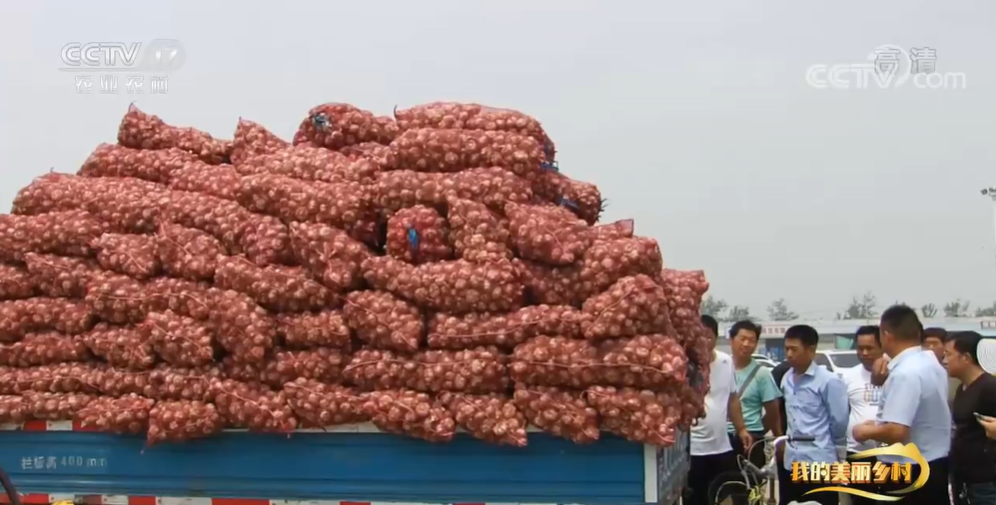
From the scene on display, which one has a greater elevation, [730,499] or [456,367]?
[456,367]

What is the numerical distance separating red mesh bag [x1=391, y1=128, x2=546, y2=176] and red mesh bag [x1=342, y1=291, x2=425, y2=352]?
0.65 metres

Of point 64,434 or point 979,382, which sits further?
point 979,382

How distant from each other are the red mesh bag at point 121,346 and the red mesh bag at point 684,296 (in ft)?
8.00

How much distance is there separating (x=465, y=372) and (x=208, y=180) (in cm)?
176

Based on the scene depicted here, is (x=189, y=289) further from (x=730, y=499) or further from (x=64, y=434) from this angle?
(x=730, y=499)

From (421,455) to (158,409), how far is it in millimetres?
1239

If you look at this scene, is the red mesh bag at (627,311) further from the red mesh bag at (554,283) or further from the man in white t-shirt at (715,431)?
the man in white t-shirt at (715,431)

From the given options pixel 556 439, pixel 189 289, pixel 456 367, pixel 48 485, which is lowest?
pixel 48 485

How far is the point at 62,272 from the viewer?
14.4ft

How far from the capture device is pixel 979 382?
578cm

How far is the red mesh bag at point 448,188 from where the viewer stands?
392 cm

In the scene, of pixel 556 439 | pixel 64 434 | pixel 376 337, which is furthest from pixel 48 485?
pixel 556 439

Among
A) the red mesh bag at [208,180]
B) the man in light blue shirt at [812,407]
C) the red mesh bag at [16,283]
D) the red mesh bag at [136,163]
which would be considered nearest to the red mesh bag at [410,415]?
the red mesh bag at [208,180]

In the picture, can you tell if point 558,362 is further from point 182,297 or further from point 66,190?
point 66,190
